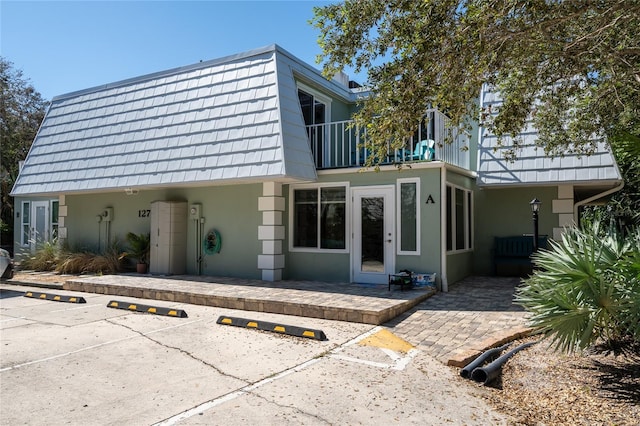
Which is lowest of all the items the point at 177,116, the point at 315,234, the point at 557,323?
the point at 557,323

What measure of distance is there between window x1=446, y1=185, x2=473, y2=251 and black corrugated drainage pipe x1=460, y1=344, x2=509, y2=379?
4681 millimetres

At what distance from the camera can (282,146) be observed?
9695 mm

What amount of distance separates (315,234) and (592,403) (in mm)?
7516

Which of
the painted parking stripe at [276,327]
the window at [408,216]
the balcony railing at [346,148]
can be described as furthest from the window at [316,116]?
the painted parking stripe at [276,327]

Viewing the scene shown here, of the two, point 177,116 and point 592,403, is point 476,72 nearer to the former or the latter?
point 592,403

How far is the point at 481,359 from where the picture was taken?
17.0 feet

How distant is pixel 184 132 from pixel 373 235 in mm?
5745

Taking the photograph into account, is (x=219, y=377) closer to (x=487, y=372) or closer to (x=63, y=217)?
(x=487, y=372)

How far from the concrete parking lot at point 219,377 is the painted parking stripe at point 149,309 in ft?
1.29

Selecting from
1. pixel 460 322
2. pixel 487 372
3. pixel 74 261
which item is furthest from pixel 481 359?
pixel 74 261

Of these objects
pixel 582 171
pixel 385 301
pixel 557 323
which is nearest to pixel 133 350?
pixel 385 301

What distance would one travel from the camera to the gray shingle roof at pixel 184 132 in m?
10.2

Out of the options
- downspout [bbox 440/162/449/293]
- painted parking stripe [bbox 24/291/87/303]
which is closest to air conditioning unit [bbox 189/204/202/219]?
painted parking stripe [bbox 24/291/87/303]

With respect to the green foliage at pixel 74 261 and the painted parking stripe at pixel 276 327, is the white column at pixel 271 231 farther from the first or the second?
the green foliage at pixel 74 261
